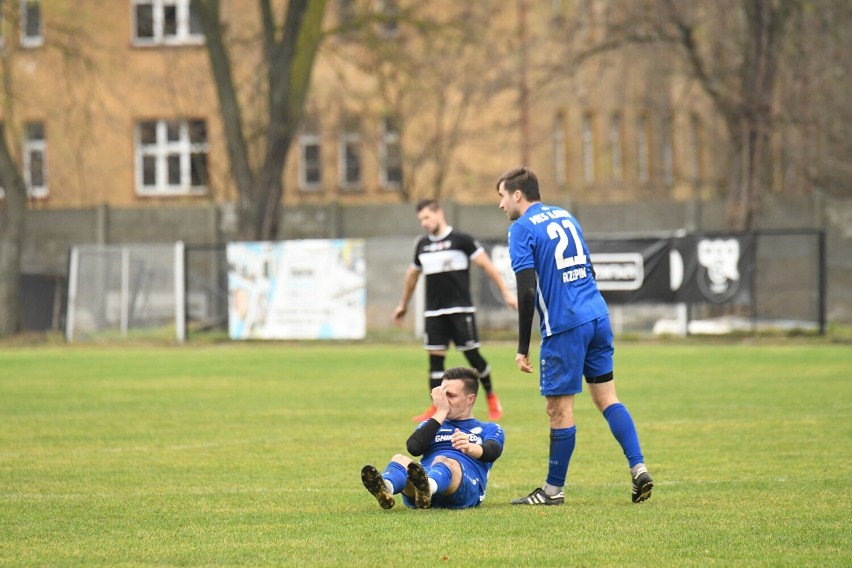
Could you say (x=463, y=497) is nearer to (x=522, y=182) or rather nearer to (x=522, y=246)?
(x=522, y=246)

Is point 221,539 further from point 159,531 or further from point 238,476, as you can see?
point 238,476

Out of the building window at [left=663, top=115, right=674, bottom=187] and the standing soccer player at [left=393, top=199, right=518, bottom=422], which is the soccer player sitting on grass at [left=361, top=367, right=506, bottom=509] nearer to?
the standing soccer player at [left=393, top=199, right=518, bottom=422]

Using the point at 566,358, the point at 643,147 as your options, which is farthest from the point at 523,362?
the point at 643,147

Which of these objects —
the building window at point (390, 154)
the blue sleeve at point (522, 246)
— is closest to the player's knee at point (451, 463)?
the blue sleeve at point (522, 246)

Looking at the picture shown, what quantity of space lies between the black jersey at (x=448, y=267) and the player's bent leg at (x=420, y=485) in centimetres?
650

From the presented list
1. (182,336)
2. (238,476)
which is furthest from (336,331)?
(238,476)

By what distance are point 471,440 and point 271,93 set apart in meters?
23.6

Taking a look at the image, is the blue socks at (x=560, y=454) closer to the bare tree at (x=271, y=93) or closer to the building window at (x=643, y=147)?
the bare tree at (x=271, y=93)

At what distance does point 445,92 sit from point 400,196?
3.18m

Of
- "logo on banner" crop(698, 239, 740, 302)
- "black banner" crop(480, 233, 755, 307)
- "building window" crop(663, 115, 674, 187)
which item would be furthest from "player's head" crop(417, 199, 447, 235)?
"building window" crop(663, 115, 674, 187)

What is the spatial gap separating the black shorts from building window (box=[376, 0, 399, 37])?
16637 millimetres

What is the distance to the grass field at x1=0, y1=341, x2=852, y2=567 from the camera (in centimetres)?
705

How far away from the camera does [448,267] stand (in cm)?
1471

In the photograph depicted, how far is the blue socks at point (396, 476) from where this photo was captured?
8180 millimetres
